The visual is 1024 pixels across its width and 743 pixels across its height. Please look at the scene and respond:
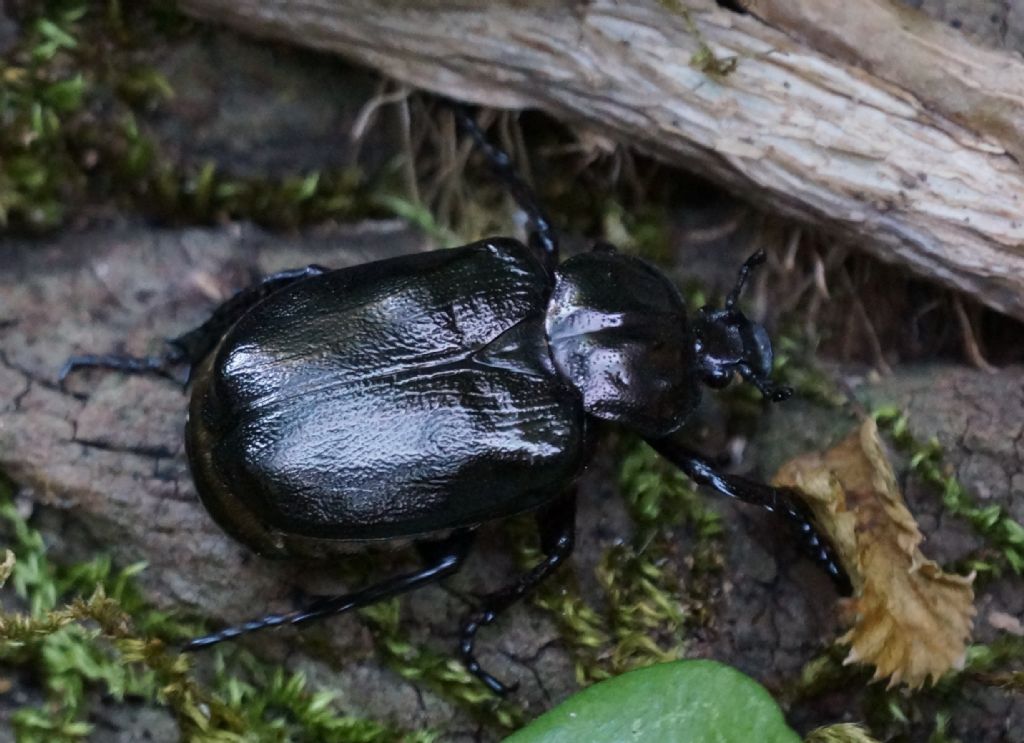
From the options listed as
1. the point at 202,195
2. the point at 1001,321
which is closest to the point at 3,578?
the point at 202,195

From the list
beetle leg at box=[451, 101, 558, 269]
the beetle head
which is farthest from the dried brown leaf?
beetle leg at box=[451, 101, 558, 269]

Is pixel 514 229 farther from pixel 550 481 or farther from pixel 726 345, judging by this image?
pixel 550 481

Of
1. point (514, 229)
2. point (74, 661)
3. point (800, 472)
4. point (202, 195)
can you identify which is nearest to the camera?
point (74, 661)

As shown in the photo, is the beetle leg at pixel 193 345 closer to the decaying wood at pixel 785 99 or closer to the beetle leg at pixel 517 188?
the beetle leg at pixel 517 188

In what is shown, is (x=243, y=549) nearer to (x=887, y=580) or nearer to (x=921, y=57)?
(x=887, y=580)

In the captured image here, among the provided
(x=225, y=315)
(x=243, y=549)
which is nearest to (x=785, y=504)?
(x=243, y=549)

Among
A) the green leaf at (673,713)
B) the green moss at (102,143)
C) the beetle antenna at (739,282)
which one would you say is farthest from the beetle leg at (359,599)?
the green moss at (102,143)
